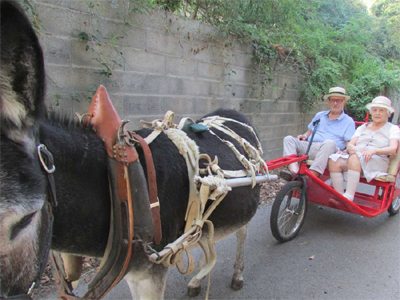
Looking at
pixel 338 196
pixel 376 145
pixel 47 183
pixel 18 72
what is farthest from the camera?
pixel 376 145

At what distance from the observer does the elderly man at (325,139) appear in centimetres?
382

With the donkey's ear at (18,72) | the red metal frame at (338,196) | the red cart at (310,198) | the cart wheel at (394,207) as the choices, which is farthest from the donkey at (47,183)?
the cart wheel at (394,207)

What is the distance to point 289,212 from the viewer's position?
3.75 meters

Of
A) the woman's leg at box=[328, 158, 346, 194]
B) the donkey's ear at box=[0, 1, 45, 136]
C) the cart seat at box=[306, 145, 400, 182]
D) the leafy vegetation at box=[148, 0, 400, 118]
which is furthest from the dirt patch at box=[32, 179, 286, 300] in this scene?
the cart seat at box=[306, 145, 400, 182]

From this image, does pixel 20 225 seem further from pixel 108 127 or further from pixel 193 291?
pixel 193 291

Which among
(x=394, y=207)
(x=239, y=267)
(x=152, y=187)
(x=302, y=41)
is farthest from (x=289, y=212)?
(x=302, y=41)

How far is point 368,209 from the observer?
385 centimetres

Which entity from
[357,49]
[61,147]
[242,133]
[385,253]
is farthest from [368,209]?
[357,49]

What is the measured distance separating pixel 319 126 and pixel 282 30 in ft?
8.62

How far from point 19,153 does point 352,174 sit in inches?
136

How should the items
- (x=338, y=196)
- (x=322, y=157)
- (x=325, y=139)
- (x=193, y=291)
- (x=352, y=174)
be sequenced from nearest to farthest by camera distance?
(x=193, y=291)
(x=338, y=196)
(x=352, y=174)
(x=322, y=157)
(x=325, y=139)

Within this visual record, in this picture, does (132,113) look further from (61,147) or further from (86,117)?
(61,147)

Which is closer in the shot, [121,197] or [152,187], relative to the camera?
[121,197]

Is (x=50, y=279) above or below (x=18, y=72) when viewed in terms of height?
below
